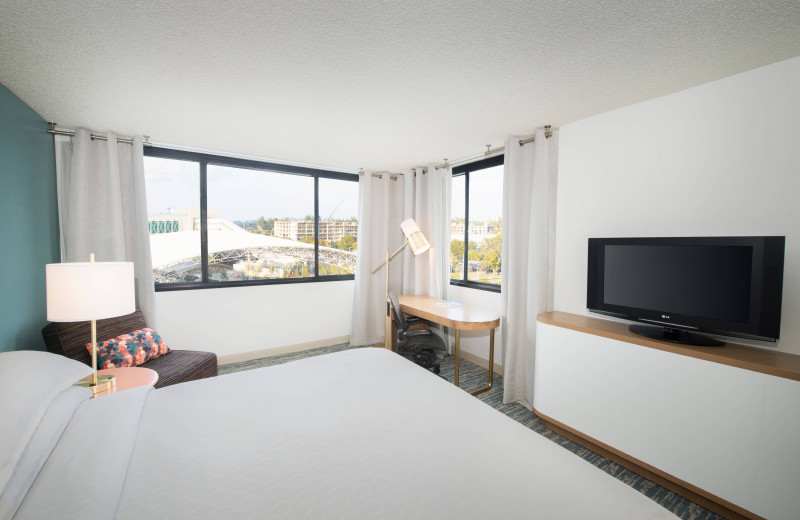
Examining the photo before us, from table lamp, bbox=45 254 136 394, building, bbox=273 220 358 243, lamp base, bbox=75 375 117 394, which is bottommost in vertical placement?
lamp base, bbox=75 375 117 394

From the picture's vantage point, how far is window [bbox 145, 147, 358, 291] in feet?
11.2

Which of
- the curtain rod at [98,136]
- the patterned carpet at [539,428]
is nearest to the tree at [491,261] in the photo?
the patterned carpet at [539,428]

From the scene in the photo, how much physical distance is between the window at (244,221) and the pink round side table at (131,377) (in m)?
1.48

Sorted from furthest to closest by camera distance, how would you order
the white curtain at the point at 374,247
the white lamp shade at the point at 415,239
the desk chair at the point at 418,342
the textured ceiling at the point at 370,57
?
the white curtain at the point at 374,247, the white lamp shade at the point at 415,239, the desk chair at the point at 418,342, the textured ceiling at the point at 370,57

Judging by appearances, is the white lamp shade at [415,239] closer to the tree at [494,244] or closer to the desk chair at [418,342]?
the desk chair at [418,342]

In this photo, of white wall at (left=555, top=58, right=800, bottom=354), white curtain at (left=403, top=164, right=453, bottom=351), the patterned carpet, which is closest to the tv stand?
white wall at (left=555, top=58, right=800, bottom=354)

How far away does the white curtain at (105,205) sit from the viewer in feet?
9.12

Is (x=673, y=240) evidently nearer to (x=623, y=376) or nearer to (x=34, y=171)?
(x=623, y=376)

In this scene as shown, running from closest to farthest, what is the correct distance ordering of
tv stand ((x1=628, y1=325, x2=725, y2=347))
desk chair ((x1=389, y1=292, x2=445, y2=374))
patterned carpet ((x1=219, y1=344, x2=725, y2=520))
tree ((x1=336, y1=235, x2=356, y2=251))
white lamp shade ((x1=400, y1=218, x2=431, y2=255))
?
patterned carpet ((x1=219, y1=344, x2=725, y2=520)) < tv stand ((x1=628, y1=325, x2=725, y2=347)) < desk chair ((x1=389, y1=292, x2=445, y2=374)) < white lamp shade ((x1=400, y1=218, x2=431, y2=255)) < tree ((x1=336, y1=235, x2=356, y2=251))

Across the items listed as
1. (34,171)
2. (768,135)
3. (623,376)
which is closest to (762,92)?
(768,135)

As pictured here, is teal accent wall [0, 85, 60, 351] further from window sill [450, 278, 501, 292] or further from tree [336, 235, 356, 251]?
window sill [450, 278, 501, 292]

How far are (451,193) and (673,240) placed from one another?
2311 mm

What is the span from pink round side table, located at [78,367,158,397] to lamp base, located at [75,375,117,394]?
33 millimetres

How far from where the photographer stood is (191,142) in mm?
3168
